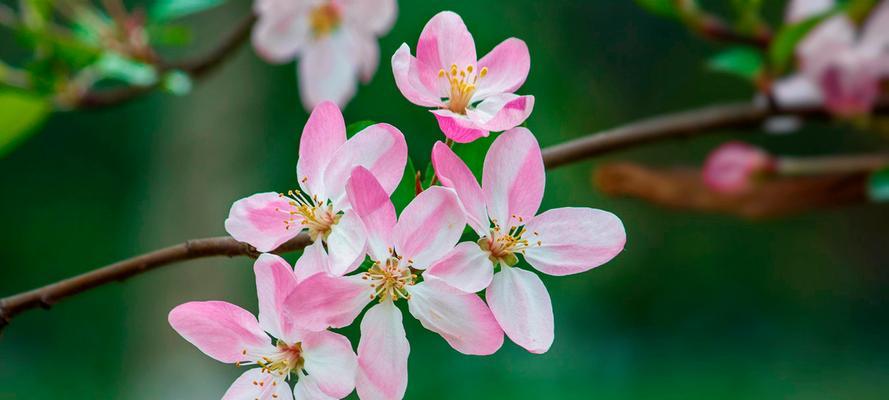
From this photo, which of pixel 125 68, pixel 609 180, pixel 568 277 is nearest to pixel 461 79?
pixel 609 180

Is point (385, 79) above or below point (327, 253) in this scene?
above

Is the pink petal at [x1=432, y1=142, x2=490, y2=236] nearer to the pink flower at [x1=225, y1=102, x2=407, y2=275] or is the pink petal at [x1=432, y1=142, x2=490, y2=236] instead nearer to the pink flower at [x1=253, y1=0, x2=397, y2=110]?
the pink flower at [x1=225, y1=102, x2=407, y2=275]

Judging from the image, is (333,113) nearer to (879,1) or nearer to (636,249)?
(879,1)

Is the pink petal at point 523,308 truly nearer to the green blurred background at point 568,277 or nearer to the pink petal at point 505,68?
the pink petal at point 505,68

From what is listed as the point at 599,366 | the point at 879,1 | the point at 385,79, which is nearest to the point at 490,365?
the point at 599,366

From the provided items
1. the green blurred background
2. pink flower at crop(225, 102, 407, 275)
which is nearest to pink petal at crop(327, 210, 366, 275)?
pink flower at crop(225, 102, 407, 275)

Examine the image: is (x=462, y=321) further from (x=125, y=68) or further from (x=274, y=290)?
(x=125, y=68)
